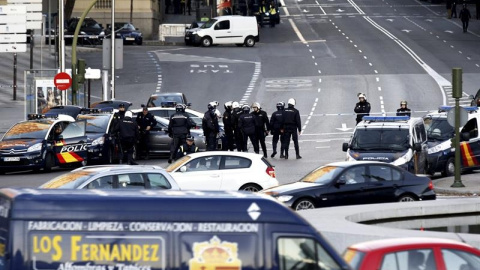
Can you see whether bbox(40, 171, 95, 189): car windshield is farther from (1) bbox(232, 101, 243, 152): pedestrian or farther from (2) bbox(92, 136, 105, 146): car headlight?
(1) bbox(232, 101, 243, 152): pedestrian

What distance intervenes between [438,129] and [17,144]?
10.7 meters

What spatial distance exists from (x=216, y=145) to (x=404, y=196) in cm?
1150

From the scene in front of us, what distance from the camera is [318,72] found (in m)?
61.3

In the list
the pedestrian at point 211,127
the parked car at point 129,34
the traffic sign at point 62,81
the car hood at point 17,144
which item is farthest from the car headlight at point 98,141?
the parked car at point 129,34

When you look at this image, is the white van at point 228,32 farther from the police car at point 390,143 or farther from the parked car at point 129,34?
the police car at point 390,143

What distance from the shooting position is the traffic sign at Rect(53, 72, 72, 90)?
39438 millimetres

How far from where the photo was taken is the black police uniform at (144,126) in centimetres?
3450

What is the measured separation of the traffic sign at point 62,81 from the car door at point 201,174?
632 inches

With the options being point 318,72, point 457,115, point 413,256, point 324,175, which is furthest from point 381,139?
point 318,72

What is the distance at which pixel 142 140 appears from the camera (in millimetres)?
34906

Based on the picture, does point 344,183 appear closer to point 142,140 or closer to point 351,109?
point 142,140

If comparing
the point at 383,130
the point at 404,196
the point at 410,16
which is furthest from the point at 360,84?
the point at 410,16

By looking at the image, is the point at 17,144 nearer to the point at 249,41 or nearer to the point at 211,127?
the point at 211,127

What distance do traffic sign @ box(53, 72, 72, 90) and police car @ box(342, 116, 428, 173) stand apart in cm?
1297
